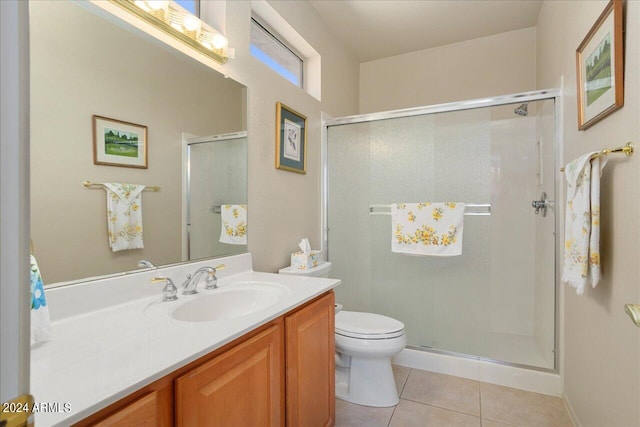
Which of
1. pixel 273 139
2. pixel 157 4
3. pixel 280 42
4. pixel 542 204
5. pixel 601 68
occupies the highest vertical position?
pixel 280 42

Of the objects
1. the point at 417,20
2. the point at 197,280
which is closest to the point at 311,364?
the point at 197,280

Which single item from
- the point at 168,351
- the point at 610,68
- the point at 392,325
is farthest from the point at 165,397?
the point at 610,68

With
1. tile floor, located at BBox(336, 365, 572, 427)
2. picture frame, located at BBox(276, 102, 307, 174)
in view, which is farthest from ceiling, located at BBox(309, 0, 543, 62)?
tile floor, located at BBox(336, 365, 572, 427)

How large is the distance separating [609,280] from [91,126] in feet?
6.41

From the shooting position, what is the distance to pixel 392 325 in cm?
186

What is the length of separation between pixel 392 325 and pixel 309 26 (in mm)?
2212

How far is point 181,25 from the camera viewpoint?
4.45ft

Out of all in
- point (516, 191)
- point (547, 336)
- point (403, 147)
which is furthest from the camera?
point (403, 147)

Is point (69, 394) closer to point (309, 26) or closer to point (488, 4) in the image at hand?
point (309, 26)

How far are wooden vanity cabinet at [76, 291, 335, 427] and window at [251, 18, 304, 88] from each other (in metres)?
1.63

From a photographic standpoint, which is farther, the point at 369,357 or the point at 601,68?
the point at 369,357

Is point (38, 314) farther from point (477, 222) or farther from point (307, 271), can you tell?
point (477, 222)

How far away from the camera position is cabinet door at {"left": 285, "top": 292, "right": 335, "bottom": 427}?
1.15 m

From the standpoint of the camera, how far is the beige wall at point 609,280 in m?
1.02
